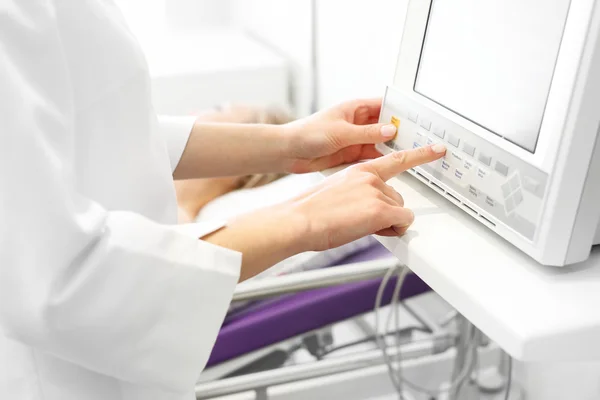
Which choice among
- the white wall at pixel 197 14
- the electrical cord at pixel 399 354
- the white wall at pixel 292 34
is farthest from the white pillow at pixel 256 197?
the white wall at pixel 197 14

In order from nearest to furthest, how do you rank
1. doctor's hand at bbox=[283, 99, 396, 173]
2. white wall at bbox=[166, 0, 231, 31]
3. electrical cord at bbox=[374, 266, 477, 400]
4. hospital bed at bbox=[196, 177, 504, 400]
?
doctor's hand at bbox=[283, 99, 396, 173]
hospital bed at bbox=[196, 177, 504, 400]
electrical cord at bbox=[374, 266, 477, 400]
white wall at bbox=[166, 0, 231, 31]

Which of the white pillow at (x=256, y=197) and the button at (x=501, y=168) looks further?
the white pillow at (x=256, y=197)

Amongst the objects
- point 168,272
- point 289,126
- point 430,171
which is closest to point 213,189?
point 289,126

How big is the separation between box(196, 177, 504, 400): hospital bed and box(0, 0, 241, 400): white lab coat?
18.2 inches

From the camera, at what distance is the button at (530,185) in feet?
2.10

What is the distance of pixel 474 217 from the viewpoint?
739 millimetres

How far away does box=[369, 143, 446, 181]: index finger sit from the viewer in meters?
0.78

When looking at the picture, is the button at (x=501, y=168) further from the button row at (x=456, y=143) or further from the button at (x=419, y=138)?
the button at (x=419, y=138)

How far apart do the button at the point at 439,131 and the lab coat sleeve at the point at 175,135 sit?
0.39 m

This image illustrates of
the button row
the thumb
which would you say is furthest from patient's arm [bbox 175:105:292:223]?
the button row

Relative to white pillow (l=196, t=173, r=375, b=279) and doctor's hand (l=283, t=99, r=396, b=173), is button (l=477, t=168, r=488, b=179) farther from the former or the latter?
white pillow (l=196, t=173, r=375, b=279)

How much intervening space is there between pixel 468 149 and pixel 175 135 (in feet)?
1.47

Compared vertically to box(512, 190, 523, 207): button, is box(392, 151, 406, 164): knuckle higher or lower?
lower

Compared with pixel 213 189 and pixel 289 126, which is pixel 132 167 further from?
pixel 213 189
